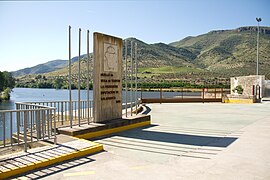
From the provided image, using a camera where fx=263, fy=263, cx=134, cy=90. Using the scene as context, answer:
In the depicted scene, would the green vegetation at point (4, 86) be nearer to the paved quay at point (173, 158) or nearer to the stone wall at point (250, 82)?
the stone wall at point (250, 82)

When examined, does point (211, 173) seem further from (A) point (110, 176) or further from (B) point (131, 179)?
(A) point (110, 176)

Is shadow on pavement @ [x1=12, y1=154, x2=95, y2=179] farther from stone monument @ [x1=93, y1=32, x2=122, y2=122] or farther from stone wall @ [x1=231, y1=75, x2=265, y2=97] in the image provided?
stone wall @ [x1=231, y1=75, x2=265, y2=97]

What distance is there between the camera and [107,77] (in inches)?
350

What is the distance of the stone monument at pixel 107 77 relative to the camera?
848cm

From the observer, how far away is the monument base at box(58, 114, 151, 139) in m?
7.26

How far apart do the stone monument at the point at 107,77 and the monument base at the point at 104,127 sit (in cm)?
40

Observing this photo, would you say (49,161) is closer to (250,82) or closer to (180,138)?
(180,138)

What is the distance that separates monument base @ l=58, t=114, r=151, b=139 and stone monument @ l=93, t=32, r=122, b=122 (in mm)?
398

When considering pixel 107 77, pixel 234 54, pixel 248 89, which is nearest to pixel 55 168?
pixel 107 77

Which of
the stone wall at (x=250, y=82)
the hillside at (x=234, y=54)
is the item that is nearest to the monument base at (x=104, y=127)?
the stone wall at (x=250, y=82)

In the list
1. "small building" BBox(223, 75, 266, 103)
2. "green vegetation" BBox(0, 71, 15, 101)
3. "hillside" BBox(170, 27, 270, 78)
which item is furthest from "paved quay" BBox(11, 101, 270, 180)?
"hillside" BBox(170, 27, 270, 78)

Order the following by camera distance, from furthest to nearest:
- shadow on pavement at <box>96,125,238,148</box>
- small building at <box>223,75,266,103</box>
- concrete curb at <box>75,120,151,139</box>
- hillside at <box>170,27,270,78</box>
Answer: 1. hillside at <box>170,27,270,78</box>
2. small building at <box>223,75,266,103</box>
3. concrete curb at <box>75,120,151,139</box>
4. shadow on pavement at <box>96,125,238,148</box>

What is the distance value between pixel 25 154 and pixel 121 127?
391 centimetres

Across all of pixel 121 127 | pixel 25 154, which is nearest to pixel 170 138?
pixel 121 127
